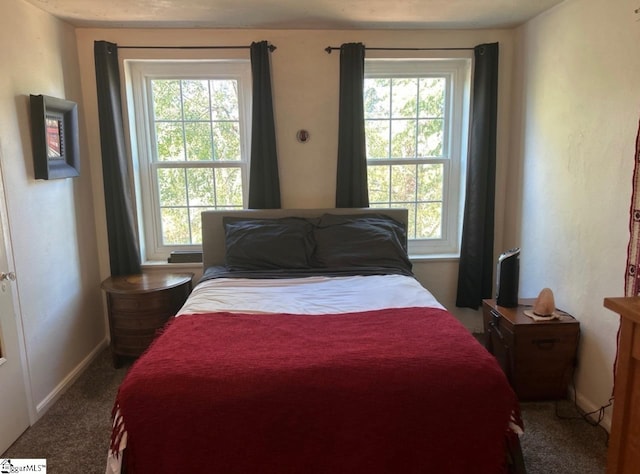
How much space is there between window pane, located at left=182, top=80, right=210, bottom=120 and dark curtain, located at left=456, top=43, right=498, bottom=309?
6.74 feet

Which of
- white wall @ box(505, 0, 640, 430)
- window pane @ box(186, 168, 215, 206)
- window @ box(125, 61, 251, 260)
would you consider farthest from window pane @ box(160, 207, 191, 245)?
white wall @ box(505, 0, 640, 430)

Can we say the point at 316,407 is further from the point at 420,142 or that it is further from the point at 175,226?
the point at 420,142

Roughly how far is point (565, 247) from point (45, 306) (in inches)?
126

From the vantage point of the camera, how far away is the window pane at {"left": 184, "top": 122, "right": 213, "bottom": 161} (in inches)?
138

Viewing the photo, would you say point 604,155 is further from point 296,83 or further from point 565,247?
point 296,83

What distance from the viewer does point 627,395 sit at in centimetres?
137

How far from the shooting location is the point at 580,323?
259cm

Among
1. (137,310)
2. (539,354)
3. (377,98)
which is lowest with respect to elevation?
(539,354)

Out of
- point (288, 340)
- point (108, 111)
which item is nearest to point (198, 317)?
point (288, 340)

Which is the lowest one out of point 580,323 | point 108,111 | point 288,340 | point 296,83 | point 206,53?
point 580,323

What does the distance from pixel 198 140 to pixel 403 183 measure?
169cm

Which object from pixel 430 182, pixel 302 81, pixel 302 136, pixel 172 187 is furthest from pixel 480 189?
pixel 172 187

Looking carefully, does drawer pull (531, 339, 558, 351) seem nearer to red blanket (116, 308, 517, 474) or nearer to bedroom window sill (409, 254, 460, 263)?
red blanket (116, 308, 517, 474)

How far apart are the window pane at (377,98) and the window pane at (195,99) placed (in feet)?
4.11
